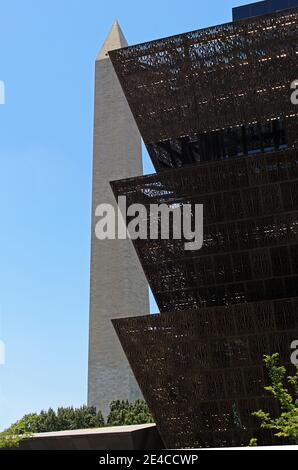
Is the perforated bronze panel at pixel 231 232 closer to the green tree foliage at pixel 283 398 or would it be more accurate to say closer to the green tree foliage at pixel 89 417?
the green tree foliage at pixel 283 398

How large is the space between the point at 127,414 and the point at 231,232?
2130 centimetres

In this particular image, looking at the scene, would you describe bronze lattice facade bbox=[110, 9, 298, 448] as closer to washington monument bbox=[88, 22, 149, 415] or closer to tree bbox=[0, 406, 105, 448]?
tree bbox=[0, 406, 105, 448]

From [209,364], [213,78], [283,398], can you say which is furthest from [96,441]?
[213,78]

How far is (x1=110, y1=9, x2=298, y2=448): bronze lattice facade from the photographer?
27094 millimetres

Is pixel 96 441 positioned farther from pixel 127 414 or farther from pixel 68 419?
pixel 68 419

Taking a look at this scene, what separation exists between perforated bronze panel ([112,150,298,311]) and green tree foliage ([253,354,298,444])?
4.17 meters

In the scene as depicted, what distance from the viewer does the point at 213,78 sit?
2994cm

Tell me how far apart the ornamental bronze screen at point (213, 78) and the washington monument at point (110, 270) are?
22.4 m

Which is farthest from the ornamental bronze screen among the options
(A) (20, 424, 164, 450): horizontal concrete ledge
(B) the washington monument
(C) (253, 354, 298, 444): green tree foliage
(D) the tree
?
(D) the tree

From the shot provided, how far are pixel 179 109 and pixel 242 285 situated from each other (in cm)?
880

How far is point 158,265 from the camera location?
30438 millimetres

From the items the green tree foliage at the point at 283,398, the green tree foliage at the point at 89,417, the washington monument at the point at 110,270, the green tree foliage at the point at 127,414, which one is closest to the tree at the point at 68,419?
the green tree foliage at the point at 89,417

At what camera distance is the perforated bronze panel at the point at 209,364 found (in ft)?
87.5
